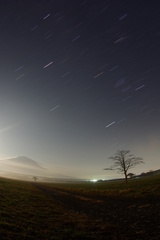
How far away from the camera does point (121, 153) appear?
67312mm

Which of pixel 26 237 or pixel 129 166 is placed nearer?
pixel 26 237

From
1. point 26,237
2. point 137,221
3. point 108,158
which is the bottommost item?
point 137,221

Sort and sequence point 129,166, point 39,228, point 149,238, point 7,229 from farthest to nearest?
point 129,166
point 39,228
point 7,229
point 149,238

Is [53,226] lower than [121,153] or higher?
lower

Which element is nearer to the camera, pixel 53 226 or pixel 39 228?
pixel 39 228

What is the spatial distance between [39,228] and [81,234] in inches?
139

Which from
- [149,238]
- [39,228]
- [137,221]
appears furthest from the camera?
[137,221]

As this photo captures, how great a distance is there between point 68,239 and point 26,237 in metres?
2.70

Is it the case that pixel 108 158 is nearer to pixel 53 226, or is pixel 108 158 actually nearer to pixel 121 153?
pixel 121 153

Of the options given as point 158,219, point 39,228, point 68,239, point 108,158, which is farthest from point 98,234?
point 108,158

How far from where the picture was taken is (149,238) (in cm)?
1136

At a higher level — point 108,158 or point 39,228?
point 108,158

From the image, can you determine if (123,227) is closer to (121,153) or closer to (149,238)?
(149,238)

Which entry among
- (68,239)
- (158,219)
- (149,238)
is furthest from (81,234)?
(158,219)
